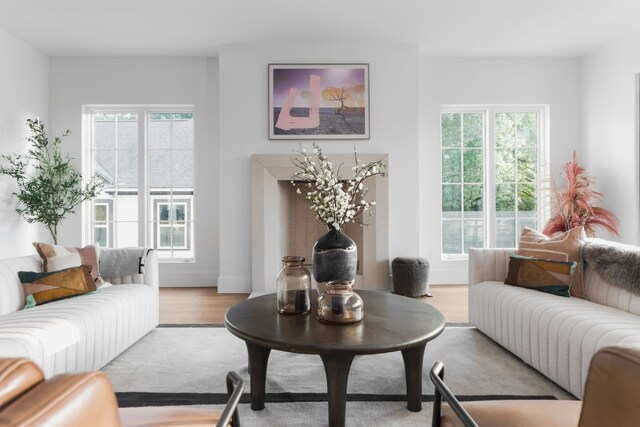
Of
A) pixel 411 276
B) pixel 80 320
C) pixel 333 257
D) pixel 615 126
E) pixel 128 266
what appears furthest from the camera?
pixel 615 126

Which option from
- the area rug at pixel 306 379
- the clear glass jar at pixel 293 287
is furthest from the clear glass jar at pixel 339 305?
the area rug at pixel 306 379

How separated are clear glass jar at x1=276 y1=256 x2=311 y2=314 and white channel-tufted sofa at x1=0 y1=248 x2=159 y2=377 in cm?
107

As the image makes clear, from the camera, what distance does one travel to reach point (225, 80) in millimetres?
4637

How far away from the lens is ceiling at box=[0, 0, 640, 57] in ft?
12.4

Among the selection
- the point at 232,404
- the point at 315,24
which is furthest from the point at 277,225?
the point at 232,404

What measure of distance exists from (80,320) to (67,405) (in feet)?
6.30

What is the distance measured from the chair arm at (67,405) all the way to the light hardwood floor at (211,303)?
2.99 metres

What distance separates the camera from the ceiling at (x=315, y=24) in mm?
3773

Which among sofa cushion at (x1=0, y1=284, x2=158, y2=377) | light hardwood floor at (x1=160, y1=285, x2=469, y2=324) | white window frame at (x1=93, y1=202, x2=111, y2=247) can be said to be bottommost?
light hardwood floor at (x1=160, y1=285, x2=469, y2=324)

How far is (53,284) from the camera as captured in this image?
248 cm

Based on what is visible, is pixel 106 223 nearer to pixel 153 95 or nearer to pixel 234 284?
pixel 153 95

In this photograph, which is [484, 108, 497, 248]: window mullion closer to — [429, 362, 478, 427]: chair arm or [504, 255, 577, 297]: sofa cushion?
[504, 255, 577, 297]: sofa cushion

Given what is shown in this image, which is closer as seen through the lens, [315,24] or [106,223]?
[315,24]

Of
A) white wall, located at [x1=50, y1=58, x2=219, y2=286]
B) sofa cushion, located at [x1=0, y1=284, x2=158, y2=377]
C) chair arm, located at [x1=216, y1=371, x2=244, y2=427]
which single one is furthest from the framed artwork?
chair arm, located at [x1=216, y1=371, x2=244, y2=427]
